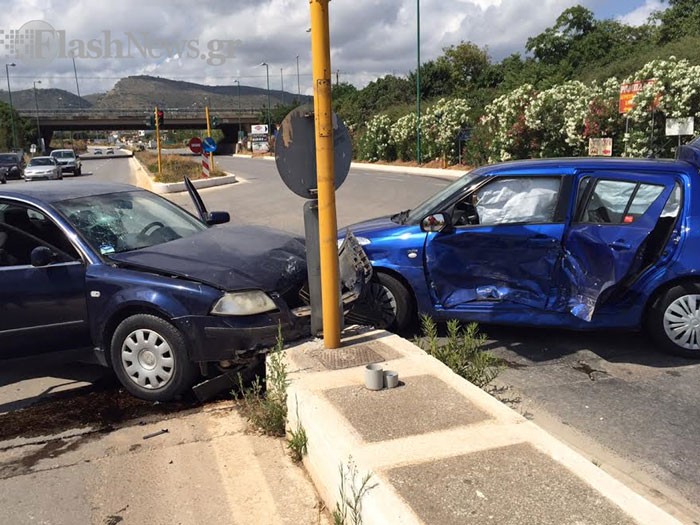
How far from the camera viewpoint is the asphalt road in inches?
134

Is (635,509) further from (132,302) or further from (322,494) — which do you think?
(132,302)

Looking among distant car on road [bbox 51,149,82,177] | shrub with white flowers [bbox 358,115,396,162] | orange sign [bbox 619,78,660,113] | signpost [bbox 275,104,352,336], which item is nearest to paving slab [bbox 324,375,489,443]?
signpost [bbox 275,104,352,336]

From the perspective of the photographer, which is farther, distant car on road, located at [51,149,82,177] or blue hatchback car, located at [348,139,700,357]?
distant car on road, located at [51,149,82,177]

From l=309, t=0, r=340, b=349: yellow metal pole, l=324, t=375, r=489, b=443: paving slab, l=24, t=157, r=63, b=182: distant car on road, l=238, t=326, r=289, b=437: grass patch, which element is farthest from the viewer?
l=24, t=157, r=63, b=182: distant car on road

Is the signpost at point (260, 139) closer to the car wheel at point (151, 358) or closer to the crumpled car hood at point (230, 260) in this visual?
the crumpled car hood at point (230, 260)

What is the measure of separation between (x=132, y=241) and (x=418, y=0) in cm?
3709

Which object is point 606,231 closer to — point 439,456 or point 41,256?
point 439,456

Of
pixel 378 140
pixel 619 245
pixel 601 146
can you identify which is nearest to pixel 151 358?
pixel 619 245

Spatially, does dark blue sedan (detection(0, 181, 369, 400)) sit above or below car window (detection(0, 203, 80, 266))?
below

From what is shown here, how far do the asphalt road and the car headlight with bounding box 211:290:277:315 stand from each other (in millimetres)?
1791

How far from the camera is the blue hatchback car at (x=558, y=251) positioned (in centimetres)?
491

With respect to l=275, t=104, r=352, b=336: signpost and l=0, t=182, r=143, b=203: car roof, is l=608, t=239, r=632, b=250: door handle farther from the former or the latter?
l=0, t=182, r=143, b=203: car roof

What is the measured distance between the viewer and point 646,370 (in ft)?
16.0

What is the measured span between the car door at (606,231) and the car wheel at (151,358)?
3102 millimetres
